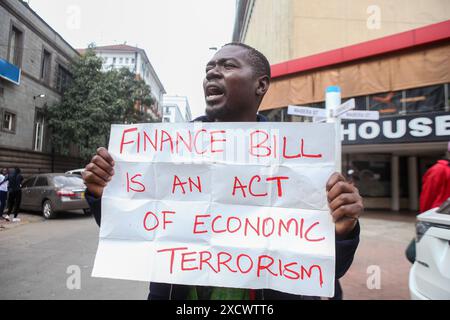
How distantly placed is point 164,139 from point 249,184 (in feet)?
1.51

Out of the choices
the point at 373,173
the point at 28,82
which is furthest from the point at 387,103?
the point at 28,82

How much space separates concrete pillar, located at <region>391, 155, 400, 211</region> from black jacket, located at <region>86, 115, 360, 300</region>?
1484 centimetres

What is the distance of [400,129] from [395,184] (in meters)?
4.78

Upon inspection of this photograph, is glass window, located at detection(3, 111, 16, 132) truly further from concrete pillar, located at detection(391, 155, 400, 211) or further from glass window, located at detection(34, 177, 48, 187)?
concrete pillar, located at detection(391, 155, 400, 211)

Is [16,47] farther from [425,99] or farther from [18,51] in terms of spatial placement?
[425,99]

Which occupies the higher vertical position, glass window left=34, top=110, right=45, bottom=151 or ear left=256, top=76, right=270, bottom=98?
glass window left=34, top=110, right=45, bottom=151

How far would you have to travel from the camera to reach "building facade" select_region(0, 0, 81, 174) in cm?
1366

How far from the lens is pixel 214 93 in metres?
1.50

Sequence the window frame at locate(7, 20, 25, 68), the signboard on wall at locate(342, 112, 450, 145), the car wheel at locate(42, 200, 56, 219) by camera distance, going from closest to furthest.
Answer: the signboard on wall at locate(342, 112, 450, 145) < the car wheel at locate(42, 200, 56, 219) < the window frame at locate(7, 20, 25, 68)

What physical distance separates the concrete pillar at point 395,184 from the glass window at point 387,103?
4101mm

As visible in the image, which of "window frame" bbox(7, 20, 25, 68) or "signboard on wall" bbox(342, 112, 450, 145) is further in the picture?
"window frame" bbox(7, 20, 25, 68)

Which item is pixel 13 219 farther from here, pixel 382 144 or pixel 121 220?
pixel 382 144

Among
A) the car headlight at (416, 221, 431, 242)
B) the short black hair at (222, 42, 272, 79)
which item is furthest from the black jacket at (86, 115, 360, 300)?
the car headlight at (416, 221, 431, 242)

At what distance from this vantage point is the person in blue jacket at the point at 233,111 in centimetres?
130
